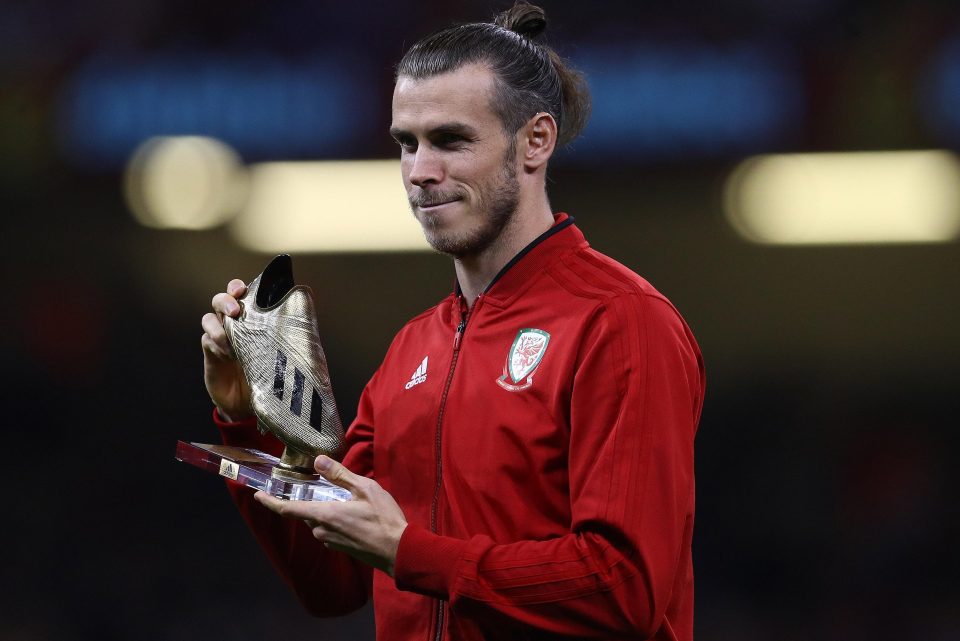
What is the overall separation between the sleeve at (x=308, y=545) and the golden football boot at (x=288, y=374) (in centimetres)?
15

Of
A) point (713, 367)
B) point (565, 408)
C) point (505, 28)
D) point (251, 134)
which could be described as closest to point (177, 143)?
Result: point (251, 134)

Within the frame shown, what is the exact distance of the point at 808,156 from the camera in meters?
3.79

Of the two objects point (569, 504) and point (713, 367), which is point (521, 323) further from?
point (713, 367)

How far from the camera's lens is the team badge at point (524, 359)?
4.55 ft

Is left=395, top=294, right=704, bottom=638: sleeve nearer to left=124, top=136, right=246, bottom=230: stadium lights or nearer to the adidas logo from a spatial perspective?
the adidas logo

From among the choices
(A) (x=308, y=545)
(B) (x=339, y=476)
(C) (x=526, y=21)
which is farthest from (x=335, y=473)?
(C) (x=526, y=21)

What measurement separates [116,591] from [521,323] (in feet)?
9.54

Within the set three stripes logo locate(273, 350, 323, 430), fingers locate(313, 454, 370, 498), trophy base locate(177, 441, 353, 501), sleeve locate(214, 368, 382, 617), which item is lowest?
sleeve locate(214, 368, 382, 617)

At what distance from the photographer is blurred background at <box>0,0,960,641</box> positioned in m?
3.72

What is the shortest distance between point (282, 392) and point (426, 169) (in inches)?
12.7

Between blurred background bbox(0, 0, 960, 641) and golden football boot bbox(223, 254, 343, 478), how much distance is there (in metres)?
2.30

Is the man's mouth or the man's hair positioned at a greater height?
the man's hair

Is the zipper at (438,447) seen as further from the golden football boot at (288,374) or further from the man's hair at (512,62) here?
the man's hair at (512,62)

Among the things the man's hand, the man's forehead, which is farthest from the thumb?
the man's forehead
